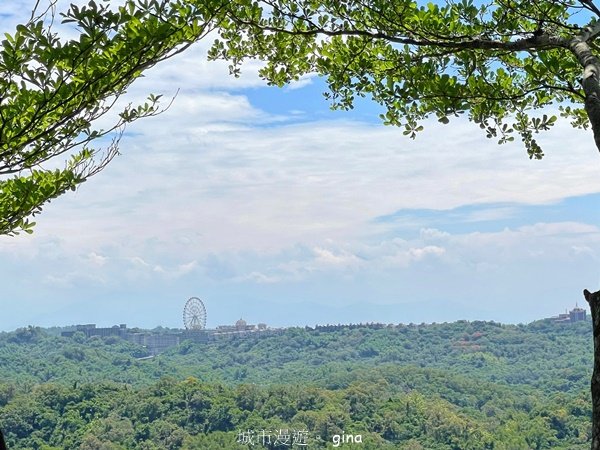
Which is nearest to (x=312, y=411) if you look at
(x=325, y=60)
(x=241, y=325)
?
(x=325, y=60)

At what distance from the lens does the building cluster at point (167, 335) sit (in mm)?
105062

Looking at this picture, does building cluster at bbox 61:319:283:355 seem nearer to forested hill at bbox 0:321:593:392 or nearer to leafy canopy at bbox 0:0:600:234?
forested hill at bbox 0:321:593:392

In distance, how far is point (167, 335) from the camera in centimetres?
12138

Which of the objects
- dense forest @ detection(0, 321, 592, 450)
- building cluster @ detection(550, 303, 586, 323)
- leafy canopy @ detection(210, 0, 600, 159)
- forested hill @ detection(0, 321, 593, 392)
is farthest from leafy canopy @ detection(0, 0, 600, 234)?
building cluster @ detection(550, 303, 586, 323)

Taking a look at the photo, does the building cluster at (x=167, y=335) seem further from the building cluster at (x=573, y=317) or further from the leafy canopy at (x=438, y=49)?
the leafy canopy at (x=438, y=49)

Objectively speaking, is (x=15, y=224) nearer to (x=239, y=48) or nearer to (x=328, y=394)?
(x=239, y=48)

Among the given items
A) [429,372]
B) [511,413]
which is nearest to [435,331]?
[429,372]

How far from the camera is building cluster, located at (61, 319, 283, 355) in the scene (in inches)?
4136

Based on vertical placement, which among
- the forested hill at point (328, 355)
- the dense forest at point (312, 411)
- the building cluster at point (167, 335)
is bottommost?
the dense forest at point (312, 411)

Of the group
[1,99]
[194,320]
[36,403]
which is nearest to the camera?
[1,99]

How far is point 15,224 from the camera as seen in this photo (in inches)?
145

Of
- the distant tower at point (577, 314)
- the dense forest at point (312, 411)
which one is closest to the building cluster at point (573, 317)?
the distant tower at point (577, 314)

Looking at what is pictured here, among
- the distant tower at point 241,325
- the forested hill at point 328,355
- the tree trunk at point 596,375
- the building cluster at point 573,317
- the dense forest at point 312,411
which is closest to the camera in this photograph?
the tree trunk at point 596,375

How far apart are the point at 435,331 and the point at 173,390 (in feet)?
174
